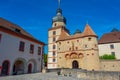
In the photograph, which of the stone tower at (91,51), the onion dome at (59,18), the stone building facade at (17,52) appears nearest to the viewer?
the stone building facade at (17,52)

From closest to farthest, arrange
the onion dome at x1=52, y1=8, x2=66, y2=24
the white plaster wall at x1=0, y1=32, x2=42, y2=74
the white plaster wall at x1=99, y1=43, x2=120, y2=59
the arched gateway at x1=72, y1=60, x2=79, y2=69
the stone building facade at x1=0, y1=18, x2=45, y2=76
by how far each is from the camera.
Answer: the white plaster wall at x1=0, y1=32, x2=42, y2=74, the stone building facade at x1=0, y1=18, x2=45, y2=76, the arched gateway at x1=72, y1=60, x2=79, y2=69, the white plaster wall at x1=99, y1=43, x2=120, y2=59, the onion dome at x1=52, y1=8, x2=66, y2=24

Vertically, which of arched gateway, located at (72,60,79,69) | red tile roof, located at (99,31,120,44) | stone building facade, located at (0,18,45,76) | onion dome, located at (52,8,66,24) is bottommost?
arched gateway, located at (72,60,79,69)

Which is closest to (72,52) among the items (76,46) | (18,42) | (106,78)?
(76,46)

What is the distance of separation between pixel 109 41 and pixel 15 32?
2975 centimetres

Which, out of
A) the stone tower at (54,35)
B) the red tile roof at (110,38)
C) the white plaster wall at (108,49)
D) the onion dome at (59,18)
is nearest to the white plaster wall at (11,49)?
the white plaster wall at (108,49)

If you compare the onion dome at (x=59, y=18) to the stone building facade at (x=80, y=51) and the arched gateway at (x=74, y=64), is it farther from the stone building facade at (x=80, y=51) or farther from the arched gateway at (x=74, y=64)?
the arched gateway at (x=74, y=64)

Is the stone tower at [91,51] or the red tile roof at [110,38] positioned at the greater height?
the red tile roof at [110,38]

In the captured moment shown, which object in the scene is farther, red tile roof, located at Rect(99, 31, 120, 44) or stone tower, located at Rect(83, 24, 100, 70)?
red tile roof, located at Rect(99, 31, 120, 44)

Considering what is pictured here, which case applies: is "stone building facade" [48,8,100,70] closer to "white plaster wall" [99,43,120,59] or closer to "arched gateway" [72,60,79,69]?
"arched gateway" [72,60,79,69]

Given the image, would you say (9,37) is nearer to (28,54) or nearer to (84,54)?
(28,54)

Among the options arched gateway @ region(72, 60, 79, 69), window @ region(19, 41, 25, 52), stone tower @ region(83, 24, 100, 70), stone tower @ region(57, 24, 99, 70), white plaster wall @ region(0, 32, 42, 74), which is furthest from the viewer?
arched gateway @ region(72, 60, 79, 69)

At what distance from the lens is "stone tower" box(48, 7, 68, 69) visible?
47531 mm

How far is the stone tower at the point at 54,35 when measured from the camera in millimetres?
47531

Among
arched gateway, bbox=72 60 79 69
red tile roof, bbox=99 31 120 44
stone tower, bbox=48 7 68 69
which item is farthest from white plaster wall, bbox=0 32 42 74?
red tile roof, bbox=99 31 120 44
